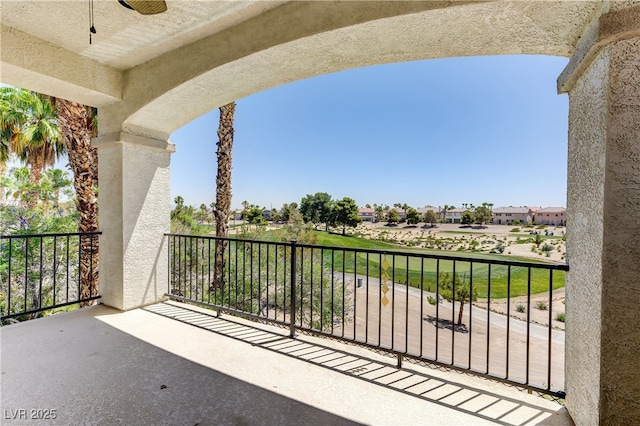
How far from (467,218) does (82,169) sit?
81.2 feet

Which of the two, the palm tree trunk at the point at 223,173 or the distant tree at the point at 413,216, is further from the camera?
the distant tree at the point at 413,216

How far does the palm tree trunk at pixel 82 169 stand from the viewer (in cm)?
562

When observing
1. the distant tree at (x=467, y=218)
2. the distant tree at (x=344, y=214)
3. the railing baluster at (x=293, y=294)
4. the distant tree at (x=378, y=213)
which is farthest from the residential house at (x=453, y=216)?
the railing baluster at (x=293, y=294)

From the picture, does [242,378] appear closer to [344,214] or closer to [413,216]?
[344,214]

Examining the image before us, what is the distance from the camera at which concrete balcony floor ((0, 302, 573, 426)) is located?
1.69m

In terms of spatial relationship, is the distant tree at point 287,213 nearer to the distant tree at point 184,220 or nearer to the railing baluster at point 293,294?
the distant tree at point 184,220

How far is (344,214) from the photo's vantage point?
23.6m

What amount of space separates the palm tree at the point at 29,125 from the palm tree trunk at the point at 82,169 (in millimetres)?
2606

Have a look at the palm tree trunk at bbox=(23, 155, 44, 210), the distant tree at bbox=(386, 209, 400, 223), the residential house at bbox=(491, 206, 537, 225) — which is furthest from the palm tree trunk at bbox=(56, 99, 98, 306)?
the residential house at bbox=(491, 206, 537, 225)

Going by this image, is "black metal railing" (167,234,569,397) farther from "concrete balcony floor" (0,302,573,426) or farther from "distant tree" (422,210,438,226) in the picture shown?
"distant tree" (422,210,438,226)

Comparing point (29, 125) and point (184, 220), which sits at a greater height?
point (29, 125)

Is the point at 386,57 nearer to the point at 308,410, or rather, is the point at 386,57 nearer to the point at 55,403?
the point at 308,410

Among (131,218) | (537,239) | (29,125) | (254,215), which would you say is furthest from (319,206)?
(131,218)

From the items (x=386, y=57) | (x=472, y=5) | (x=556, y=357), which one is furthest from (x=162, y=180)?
(x=556, y=357)
